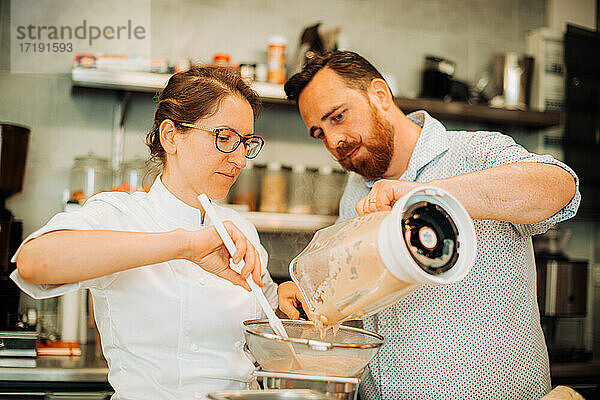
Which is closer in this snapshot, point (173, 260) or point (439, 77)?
point (173, 260)

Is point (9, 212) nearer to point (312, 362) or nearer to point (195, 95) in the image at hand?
point (195, 95)

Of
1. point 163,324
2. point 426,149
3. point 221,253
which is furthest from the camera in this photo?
point 426,149

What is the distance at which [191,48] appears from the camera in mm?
3051

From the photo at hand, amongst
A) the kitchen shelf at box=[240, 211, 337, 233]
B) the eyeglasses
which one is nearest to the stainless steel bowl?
the eyeglasses

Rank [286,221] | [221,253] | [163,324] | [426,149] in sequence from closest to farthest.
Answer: [221,253], [163,324], [426,149], [286,221]

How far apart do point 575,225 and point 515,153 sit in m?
2.32

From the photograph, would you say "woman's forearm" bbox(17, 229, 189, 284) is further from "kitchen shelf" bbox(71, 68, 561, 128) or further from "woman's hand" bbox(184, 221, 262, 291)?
"kitchen shelf" bbox(71, 68, 561, 128)

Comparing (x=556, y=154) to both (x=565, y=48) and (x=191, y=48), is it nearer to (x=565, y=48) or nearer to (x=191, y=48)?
(x=565, y=48)

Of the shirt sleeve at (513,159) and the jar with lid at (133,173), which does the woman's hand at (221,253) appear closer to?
the shirt sleeve at (513,159)

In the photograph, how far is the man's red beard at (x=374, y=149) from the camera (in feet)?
5.82

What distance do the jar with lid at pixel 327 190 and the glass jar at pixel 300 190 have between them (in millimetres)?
40

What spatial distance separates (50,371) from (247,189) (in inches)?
46.7

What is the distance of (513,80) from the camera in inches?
129

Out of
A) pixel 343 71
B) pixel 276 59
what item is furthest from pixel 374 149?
pixel 276 59
